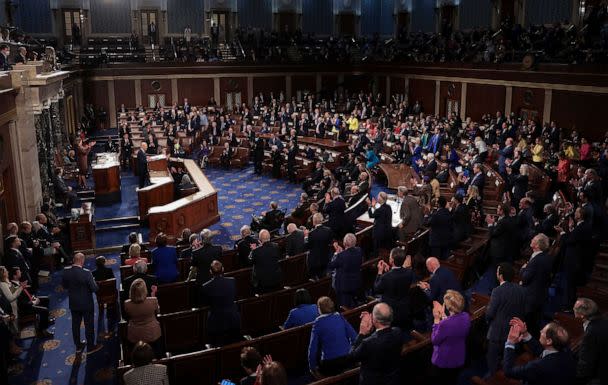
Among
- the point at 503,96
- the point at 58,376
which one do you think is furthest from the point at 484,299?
the point at 503,96

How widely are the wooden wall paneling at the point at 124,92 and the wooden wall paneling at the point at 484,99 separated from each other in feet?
58.0

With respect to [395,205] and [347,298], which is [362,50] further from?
[347,298]

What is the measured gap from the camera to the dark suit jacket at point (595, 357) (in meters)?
4.74

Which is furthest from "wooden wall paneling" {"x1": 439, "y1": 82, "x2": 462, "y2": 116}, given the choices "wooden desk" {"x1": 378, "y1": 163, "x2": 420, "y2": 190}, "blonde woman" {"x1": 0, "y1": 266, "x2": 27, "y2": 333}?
"blonde woman" {"x1": 0, "y1": 266, "x2": 27, "y2": 333}

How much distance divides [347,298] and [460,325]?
9.32ft

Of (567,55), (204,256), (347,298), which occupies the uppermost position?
(567,55)

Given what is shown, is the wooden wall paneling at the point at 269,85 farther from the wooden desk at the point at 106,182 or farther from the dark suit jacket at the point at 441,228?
the dark suit jacket at the point at 441,228

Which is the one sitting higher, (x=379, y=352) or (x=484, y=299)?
(x=379, y=352)

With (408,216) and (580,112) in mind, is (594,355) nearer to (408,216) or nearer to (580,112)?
(408,216)

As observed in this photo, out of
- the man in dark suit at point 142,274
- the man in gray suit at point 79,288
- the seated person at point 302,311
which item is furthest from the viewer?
the man in gray suit at point 79,288

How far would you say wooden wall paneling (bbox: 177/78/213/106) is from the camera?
3150cm

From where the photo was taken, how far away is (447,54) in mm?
26141

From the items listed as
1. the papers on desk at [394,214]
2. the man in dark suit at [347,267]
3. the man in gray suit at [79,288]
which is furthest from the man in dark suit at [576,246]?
the man in gray suit at [79,288]

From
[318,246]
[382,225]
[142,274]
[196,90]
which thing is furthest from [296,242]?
[196,90]
